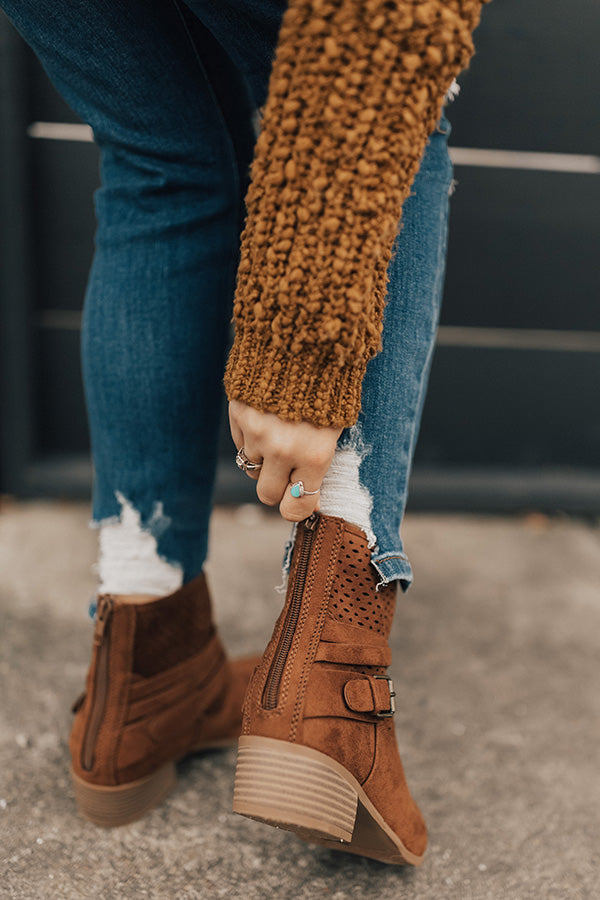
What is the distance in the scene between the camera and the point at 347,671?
85 cm

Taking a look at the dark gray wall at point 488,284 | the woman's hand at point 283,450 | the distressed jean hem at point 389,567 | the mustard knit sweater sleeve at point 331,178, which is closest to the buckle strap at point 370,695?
the distressed jean hem at point 389,567

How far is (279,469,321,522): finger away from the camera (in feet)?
2.57

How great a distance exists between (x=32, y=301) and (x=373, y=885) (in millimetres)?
1533

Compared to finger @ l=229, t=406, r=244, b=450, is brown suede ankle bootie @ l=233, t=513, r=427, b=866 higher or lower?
lower

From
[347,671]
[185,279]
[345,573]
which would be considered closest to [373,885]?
[347,671]

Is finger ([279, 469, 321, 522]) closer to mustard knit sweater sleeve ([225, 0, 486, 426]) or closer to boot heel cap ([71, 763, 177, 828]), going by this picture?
mustard knit sweater sleeve ([225, 0, 486, 426])

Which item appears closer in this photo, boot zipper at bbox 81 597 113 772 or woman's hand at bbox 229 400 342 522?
woman's hand at bbox 229 400 342 522

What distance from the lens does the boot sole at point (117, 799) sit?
100 cm

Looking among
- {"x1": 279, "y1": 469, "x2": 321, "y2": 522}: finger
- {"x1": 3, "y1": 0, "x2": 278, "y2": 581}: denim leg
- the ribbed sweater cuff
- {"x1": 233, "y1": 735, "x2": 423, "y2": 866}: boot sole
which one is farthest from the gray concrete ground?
the ribbed sweater cuff

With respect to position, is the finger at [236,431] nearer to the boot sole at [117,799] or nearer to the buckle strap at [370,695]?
the buckle strap at [370,695]

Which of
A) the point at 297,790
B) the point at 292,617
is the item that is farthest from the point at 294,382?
the point at 297,790

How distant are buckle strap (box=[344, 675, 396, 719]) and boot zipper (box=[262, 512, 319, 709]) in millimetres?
79

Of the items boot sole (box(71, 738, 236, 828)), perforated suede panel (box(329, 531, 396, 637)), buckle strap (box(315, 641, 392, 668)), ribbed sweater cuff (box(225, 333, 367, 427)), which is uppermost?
ribbed sweater cuff (box(225, 333, 367, 427))

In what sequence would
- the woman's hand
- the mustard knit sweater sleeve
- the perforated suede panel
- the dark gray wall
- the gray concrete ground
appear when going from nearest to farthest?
the mustard knit sweater sleeve → the woman's hand → the perforated suede panel → the gray concrete ground → the dark gray wall
